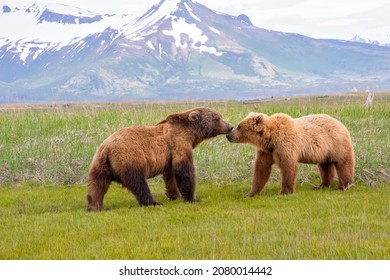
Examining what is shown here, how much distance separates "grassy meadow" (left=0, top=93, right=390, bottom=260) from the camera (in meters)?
7.89

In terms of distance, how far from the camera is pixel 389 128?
19797 mm

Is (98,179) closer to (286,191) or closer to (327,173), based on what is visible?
(286,191)

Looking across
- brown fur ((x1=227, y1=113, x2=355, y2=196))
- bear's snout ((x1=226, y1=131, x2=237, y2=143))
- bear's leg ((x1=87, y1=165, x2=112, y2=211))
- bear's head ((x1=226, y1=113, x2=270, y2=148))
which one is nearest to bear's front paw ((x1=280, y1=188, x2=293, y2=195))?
brown fur ((x1=227, y1=113, x2=355, y2=196))

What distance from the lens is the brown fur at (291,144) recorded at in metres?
12.5

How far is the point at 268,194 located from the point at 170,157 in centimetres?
232

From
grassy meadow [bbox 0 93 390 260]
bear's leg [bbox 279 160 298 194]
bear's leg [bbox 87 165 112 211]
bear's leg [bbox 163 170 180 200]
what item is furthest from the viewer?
bear's leg [bbox 163 170 180 200]

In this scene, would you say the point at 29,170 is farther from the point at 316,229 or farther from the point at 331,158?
the point at 316,229

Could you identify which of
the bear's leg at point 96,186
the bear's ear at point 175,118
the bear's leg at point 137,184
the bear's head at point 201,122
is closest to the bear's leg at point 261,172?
the bear's head at point 201,122

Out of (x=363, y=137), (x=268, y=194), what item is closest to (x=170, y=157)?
(x=268, y=194)

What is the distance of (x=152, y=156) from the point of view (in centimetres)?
1182

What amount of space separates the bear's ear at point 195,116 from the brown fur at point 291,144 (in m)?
0.82

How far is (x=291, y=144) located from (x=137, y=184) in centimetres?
334

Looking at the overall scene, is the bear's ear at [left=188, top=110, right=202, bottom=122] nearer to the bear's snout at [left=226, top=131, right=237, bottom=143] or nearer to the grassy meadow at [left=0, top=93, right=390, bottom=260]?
the bear's snout at [left=226, top=131, right=237, bottom=143]

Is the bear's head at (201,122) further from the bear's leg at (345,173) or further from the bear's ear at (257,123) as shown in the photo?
the bear's leg at (345,173)
